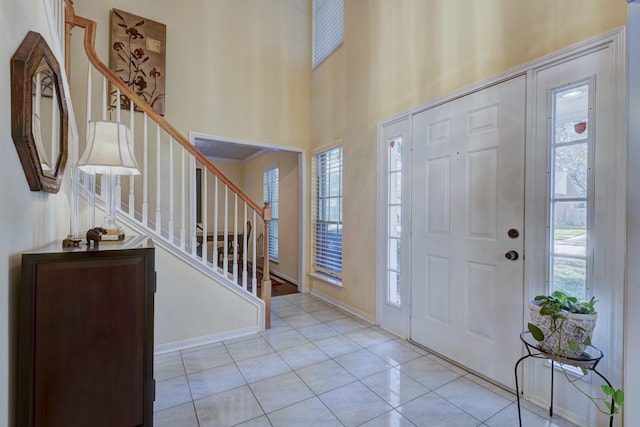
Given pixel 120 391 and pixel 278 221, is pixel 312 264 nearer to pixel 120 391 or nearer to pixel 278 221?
pixel 278 221

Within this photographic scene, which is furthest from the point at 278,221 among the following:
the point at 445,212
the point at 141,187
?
the point at 445,212

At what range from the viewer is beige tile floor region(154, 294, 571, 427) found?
168cm

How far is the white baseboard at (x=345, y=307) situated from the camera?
10.3 feet

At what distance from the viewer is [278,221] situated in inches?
210

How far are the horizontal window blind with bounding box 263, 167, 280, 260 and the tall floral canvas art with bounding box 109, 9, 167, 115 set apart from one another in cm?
246

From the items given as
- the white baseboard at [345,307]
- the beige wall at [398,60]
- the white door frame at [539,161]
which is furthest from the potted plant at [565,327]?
the white baseboard at [345,307]

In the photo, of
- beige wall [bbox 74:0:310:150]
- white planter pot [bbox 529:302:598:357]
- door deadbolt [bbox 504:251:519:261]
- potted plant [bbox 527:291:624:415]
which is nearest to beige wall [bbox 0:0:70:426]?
potted plant [bbox 527:291:624:415]

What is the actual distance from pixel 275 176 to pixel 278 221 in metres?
0.88

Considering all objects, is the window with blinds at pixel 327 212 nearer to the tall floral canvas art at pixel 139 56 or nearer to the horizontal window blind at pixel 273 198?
the horizontal window blind at pixel 273 198

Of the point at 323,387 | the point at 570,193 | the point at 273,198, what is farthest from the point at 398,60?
the point at 273,198

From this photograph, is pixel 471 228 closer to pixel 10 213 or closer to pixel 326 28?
pixel 10 213

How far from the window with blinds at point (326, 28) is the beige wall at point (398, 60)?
0.19 m

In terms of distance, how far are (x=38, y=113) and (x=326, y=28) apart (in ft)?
12.4

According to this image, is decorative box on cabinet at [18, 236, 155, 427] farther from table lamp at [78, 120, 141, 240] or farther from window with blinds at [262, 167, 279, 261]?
window with blinds at [262, 167, 279, 261]
